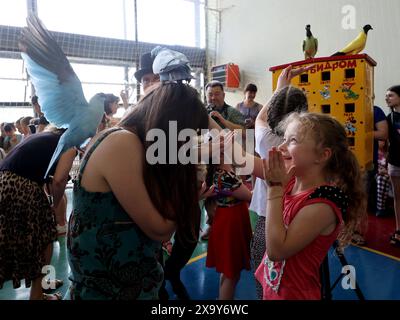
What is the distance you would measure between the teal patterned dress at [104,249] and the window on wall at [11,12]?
4.77 metres

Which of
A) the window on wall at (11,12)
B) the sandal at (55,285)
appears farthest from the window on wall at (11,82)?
the sandal at (55,285)

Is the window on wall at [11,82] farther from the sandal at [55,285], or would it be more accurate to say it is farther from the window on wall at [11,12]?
the sandal at [55,285]

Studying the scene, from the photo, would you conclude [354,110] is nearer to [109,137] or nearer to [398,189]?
[398,189]

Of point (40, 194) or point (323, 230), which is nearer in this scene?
point (323, 230)

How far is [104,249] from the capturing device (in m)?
0.80

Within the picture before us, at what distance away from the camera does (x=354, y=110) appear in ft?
8.12

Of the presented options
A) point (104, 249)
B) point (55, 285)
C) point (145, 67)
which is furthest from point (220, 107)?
point (104, 249)

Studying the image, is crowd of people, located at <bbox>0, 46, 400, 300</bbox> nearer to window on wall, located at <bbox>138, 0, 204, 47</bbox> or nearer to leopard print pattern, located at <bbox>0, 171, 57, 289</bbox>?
leopard print pattern, located at <bbox>0, 171, 57, 289</bbox>

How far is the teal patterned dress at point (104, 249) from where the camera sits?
30.7 inches

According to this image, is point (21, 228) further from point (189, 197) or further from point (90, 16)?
point (90, 16)

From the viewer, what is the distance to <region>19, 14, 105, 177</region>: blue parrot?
1236mm

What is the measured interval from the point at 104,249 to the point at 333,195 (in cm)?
63
